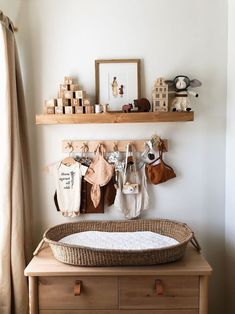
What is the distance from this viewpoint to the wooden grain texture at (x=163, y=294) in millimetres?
1552

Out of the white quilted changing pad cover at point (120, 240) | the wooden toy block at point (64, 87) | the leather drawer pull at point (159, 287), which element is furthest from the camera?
the wooden toy block at point (64, 87)

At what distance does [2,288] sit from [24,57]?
1374 millimetres

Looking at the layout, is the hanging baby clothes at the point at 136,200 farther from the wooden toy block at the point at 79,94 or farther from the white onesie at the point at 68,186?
the wooden toy block at the point at 79,94

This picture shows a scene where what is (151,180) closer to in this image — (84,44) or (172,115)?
(172,115)

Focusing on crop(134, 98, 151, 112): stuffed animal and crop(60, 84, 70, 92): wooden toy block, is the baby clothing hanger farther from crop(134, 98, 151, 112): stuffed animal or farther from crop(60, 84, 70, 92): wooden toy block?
crop(134, 98, 151, 112): stuffed animal

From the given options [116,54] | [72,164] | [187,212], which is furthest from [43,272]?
[116,54]

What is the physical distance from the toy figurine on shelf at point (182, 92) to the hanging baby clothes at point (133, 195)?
421mm

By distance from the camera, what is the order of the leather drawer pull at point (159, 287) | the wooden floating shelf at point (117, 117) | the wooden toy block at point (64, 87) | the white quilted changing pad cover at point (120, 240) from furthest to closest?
the wooden toy block at point (64, 87) → the wooden floating shelf at point (117, 117) → the white quilted changing pad cover at point (120, 240) → the leather drawer pull at point (159, 287)

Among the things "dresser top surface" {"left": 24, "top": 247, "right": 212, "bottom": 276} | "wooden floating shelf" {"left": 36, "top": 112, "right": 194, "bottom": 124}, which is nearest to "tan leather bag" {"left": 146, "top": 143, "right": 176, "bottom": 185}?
"wooden floating shelf" {"left": 36, "top": 112, "right": 194, "bottom": 124}

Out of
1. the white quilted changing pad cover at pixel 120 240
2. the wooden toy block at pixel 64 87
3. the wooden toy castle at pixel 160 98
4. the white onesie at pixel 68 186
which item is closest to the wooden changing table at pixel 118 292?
the white quilted changing pad cover at pixel 120 240

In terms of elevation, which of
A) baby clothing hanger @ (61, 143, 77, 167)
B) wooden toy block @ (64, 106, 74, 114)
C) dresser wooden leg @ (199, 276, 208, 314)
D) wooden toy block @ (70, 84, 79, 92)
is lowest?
dresser wooden leg @ (199, 276, 208, 314)

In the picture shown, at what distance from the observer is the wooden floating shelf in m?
1.85

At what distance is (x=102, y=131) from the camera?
6.76 ft

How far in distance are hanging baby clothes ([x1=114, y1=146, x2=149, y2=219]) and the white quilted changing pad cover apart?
0.55 ft
